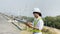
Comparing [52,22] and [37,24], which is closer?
[37,24]

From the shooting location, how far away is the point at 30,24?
246 inches

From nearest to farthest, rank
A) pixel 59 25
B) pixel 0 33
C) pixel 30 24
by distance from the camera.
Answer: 1. pixel 30 24
2. pixel 0 33
3. pixel 59 25

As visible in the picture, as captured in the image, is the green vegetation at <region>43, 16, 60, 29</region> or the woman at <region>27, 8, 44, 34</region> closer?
the woman at <region>27, 8, 44, 34</region>

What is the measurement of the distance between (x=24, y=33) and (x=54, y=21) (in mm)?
12414

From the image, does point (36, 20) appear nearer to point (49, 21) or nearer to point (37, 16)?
point (37, 16)

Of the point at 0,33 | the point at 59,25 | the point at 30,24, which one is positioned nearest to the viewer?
the point at 30,24

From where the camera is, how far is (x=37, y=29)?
6.35 metres

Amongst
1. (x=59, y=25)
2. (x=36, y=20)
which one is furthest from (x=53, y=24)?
(x=36, y=20)

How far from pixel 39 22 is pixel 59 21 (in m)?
24.4

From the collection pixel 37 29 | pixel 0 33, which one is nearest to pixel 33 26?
pixel 37 29

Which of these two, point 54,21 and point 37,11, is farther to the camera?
point 54,21

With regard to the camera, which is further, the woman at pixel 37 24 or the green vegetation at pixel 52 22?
the green vegetation at pixel 52 22

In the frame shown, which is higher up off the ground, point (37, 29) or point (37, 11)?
point (37, 11)

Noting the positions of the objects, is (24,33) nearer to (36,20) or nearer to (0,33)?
(0,33)
